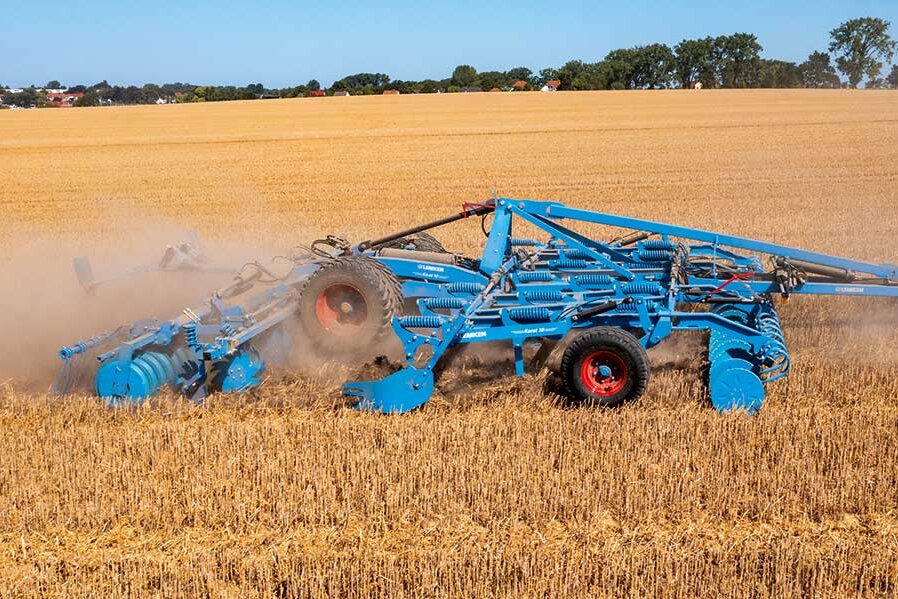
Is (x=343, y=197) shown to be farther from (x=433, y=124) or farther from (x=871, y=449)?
(x=433, y=124)

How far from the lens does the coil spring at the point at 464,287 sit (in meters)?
7.70

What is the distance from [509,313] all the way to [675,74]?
8152 centimetres

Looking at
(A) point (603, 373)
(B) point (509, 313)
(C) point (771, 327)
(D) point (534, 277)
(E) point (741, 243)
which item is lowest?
(A) point (603, 373)

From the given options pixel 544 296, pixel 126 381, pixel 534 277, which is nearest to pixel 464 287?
pixel 534 277

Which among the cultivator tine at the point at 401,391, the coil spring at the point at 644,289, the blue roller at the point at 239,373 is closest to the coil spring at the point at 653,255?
the coil spring at the point at 644,289

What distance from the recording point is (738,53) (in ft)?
270

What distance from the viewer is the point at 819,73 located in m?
86.4

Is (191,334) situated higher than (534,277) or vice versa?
(534,277)

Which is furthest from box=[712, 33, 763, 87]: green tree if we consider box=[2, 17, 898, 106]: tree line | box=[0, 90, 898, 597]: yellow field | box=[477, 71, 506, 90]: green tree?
box=[0, 90, 898, 597]: yellow field

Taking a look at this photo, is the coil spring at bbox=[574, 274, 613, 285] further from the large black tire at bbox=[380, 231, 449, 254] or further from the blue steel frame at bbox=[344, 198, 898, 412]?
the large black tire at bbox=[380, 231, 449, 254]

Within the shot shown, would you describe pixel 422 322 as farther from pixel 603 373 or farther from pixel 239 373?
pixel 239 373

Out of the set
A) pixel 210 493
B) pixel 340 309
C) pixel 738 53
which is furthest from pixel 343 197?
pixel 738 53

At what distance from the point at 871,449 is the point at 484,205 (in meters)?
3.80

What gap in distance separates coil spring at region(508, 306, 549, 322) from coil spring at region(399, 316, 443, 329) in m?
0.56
